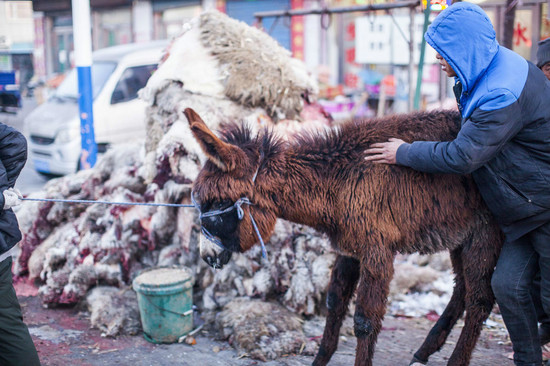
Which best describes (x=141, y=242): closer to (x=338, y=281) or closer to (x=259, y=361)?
(x=259, y=361)

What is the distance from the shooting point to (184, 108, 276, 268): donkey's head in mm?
2873

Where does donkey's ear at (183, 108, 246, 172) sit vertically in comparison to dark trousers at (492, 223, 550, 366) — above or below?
above

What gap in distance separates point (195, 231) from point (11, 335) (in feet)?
6.86

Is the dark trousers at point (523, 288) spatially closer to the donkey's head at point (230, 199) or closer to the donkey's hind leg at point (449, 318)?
the donkey's hind leg at point (449, 318)

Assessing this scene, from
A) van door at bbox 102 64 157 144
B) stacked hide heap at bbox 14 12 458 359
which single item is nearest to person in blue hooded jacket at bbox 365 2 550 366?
stacked hide heap at bbox 14 12 458 359

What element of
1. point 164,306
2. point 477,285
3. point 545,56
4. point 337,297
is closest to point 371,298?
point 337,297

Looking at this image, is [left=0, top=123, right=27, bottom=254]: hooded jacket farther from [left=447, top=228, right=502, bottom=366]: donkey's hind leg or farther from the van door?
the van door

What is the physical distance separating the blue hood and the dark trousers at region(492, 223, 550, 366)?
949mm

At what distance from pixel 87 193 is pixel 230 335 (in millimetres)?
2554

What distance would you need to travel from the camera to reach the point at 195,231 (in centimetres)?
462

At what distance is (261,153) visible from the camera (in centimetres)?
300

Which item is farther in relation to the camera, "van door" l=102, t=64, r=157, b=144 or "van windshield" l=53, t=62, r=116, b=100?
"van windshield" l=53, t=62, r=116, b=100

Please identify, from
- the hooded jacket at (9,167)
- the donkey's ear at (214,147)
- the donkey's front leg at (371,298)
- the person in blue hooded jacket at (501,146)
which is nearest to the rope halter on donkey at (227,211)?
the donkey's ear at (214,147)

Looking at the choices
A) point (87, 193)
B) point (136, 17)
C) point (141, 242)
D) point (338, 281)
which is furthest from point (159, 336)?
point (136, 17)
